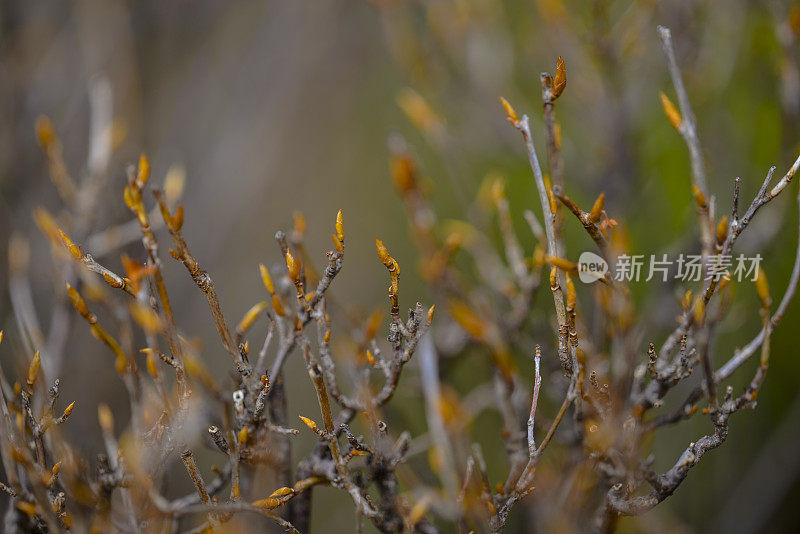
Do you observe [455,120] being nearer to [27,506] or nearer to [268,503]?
[268,503]

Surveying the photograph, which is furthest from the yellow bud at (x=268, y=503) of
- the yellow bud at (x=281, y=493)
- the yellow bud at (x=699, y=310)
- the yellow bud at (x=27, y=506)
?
the yellow bud at (x=699, y=310)

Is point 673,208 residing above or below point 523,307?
above

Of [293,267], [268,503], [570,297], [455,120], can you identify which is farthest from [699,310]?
[455,120]

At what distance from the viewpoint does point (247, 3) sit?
8.90 ft

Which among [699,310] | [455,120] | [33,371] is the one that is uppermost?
[455,120]

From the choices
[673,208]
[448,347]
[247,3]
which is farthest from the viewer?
[247,3]

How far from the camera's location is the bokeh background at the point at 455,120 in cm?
166

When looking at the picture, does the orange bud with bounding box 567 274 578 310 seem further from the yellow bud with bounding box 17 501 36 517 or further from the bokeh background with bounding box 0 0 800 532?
the yellow bud with bounding box 17 501 36 517

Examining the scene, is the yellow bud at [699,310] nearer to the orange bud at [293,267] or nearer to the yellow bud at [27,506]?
the orange bud at [293,267]

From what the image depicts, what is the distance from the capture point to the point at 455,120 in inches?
88.5

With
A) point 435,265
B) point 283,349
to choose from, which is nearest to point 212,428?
point 283,349

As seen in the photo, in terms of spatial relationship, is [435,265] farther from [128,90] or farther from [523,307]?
[128,90]

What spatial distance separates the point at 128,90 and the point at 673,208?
2.21m

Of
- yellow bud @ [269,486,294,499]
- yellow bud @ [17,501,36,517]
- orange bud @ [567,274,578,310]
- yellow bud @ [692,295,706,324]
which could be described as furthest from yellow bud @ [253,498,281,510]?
yellow bud @ [692,295,706,324]
